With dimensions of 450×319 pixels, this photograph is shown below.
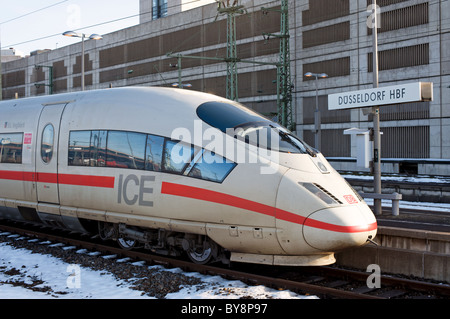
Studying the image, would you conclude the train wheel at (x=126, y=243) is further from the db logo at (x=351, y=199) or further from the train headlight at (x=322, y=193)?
the db logo at (x=351, y=199)

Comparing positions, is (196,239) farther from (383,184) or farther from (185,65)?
(185,65)

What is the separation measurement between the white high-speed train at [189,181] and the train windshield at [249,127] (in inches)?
1.1

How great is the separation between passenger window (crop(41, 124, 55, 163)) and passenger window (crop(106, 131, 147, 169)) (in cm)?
206

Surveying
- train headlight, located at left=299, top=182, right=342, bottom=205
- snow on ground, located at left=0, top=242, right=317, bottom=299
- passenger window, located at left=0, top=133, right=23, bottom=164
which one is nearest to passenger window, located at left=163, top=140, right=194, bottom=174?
snow on ground, located at left=0, top=242, right=317, bottom=299

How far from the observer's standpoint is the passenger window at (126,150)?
9.54 m

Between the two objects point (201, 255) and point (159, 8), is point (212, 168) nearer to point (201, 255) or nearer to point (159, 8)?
point (201, 255)

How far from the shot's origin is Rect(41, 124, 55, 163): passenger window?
1145cm

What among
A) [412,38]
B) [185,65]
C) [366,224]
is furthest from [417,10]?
[366,224]

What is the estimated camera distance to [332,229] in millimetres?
7902

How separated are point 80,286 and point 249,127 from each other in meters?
3.94

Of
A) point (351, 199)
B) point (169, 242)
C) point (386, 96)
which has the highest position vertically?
point (386, 96)

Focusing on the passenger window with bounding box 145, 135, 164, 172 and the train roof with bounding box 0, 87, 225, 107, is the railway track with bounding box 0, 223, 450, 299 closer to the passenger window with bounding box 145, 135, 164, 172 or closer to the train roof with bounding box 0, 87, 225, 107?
the passenger window with bounding box 145, 135, 164, 172

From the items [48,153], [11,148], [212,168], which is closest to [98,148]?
[48,153]
